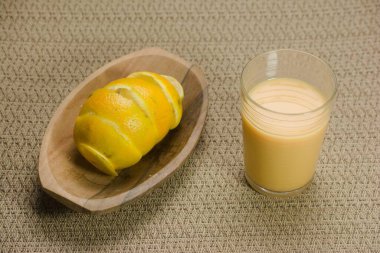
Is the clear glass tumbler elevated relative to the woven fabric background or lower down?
elevated

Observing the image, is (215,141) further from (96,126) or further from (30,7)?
(30,7)

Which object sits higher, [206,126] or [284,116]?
[284,116]

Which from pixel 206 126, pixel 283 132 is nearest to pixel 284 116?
pixel 283 132

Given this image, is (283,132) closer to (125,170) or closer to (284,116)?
(284,116)

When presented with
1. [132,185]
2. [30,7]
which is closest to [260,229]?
[132,185]
